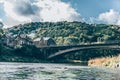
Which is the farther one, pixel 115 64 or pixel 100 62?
pixel 100 62

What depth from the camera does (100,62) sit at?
131375mm

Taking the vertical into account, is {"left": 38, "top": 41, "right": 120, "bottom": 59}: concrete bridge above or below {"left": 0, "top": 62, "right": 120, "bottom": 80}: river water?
above

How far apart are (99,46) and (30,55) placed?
1227 inches

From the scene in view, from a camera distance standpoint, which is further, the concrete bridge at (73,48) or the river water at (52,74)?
the concrete bridge at (73,48)

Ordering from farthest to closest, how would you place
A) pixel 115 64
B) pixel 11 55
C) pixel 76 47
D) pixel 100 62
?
pixel 76 47 → pixel 11 55 → pixel 100 62 → pixel 115 64

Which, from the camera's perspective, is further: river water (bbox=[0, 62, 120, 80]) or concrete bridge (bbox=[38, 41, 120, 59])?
concrete bridge (bbox=[38, 41, 120, 59])

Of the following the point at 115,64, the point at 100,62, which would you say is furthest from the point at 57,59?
the point at 115,64

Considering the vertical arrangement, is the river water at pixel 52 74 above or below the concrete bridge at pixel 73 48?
below

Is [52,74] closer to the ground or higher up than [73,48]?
closer to the ground

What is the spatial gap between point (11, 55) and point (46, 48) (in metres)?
A: 21.9

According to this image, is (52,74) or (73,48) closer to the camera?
(52,74)

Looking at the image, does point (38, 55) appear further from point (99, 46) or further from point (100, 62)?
point (100, 62)

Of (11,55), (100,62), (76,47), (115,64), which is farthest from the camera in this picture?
(76,47)

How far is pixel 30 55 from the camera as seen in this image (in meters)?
164
